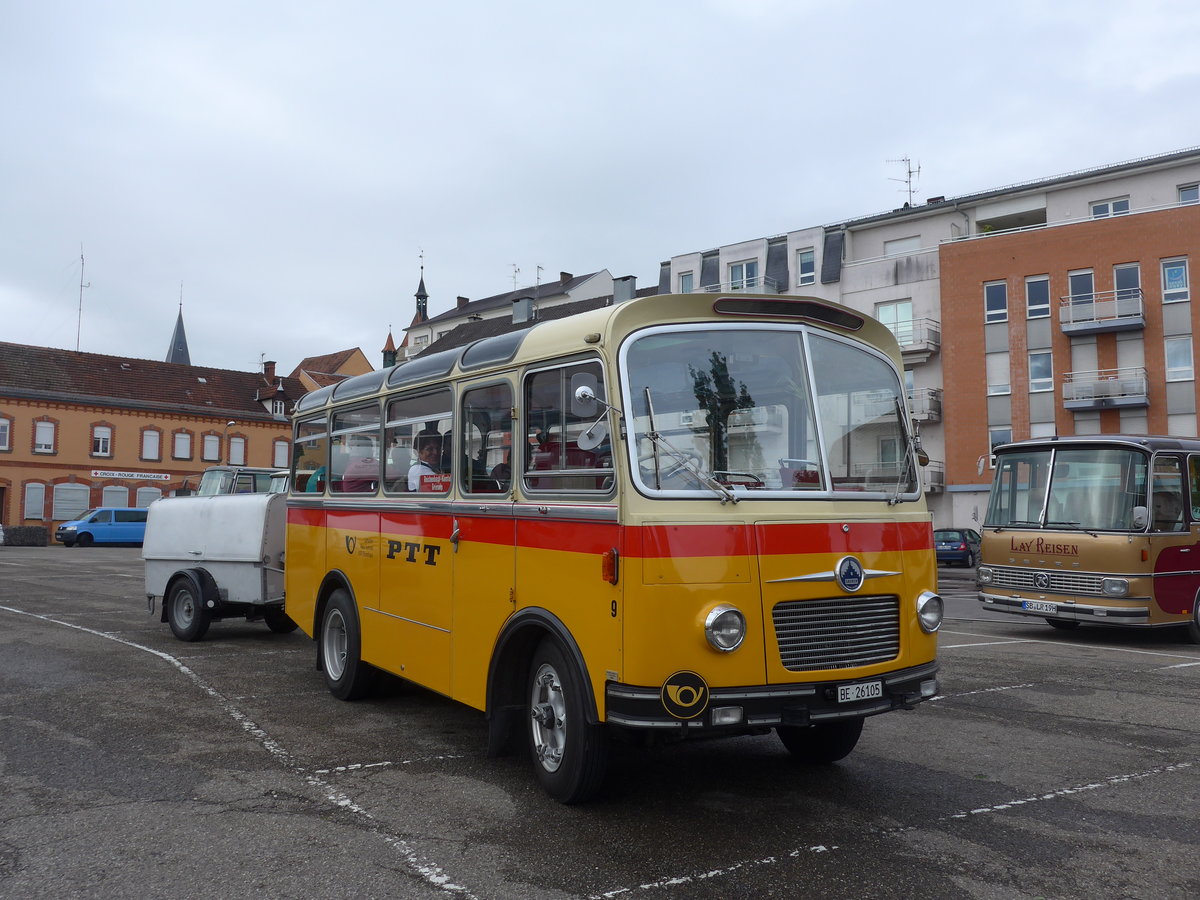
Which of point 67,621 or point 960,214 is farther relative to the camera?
point 960,214

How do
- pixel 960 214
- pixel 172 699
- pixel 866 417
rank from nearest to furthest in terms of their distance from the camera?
pixel 866 417, pixel 172 699, pixel 960 214

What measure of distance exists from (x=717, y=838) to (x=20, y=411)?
61879 mm

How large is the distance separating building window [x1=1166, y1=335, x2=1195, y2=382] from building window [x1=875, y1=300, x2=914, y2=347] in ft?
31.9

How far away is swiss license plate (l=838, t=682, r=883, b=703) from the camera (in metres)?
5.35

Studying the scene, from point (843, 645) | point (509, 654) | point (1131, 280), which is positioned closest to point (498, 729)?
point (509, 654)

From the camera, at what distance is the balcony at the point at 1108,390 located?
39.2m

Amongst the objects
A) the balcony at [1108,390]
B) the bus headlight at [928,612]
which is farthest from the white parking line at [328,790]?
the balcony at [1108,390]

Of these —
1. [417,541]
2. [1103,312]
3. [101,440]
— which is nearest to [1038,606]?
[417,541]

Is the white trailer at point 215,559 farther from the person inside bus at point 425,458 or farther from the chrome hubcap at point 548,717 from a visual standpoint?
the chrome hubcap at point 548,717

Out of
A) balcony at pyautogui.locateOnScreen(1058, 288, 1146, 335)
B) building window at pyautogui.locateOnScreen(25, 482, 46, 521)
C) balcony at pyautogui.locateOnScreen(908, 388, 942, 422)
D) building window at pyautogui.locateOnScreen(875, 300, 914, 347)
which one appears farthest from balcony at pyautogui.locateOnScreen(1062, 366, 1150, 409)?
building window at pyautogui.locateOnScreen(25, 482, 46, 521)

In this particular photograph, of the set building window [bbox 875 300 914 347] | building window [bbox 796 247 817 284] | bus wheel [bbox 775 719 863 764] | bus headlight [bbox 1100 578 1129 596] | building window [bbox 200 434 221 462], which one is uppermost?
building window [bbox 796 247 817 284]

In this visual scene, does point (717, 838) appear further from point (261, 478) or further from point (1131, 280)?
point (1131, 280)

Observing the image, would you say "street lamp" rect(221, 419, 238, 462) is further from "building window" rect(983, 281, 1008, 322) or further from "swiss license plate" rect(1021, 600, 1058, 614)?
"swiss license plate" rect(1021, 600, 1058, 614)

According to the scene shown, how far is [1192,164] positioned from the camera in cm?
4131
